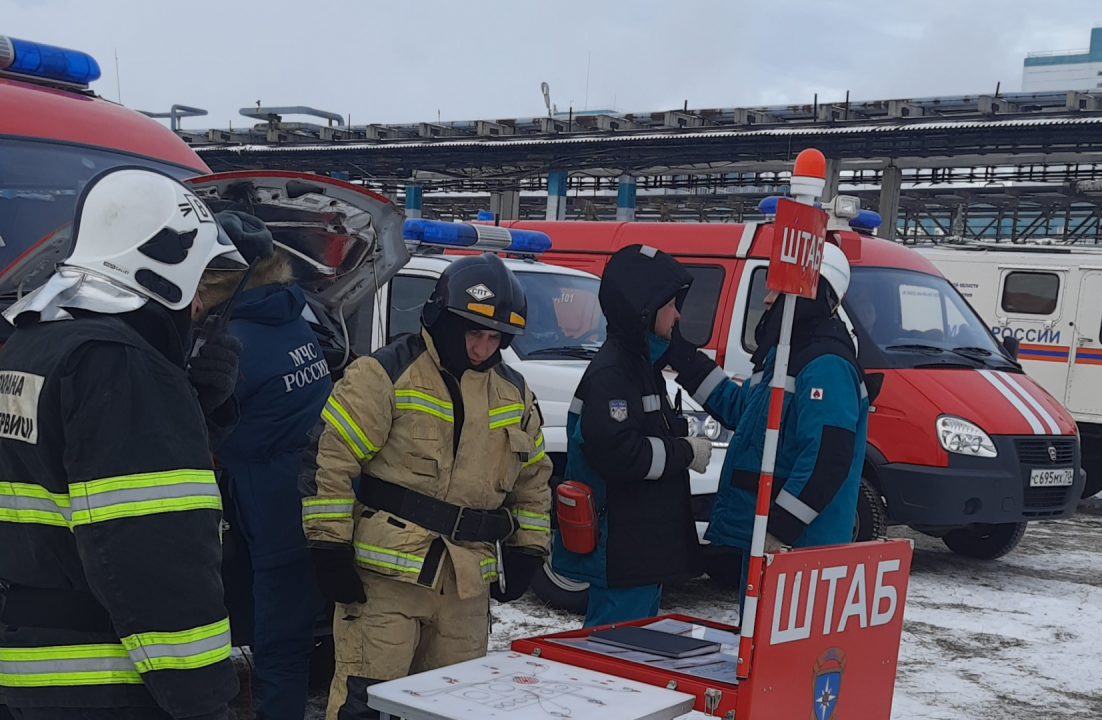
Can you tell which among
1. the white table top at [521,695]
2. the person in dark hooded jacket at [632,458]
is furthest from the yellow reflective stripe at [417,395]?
the white table top at [521,695]

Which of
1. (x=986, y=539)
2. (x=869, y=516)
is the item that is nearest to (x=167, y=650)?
(x=869, y=516)

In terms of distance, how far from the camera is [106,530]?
188 cm

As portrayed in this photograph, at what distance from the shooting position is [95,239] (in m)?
2.06

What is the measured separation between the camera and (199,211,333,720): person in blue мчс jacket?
4004 millimetres

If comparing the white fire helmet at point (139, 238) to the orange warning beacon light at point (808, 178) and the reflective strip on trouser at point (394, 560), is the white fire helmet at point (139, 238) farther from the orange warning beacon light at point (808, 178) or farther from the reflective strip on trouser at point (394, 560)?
the orange warning beacon light at point (808, 178)

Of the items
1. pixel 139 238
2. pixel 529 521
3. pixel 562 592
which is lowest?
pixel 562 592

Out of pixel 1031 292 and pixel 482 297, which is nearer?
pixel 482 297

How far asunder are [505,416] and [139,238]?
5.70ft

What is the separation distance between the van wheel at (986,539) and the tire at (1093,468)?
146 inches

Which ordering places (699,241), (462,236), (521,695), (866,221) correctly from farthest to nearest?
1. (866,221)
2. (699,241)
3. (462,236)
4. (521,695)

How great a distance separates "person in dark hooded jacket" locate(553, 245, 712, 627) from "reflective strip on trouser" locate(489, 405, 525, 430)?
1.44 ft

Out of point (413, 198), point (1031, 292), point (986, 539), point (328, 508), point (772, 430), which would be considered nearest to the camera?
point (772, 430)

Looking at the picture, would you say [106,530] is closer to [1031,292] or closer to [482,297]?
[482,297]

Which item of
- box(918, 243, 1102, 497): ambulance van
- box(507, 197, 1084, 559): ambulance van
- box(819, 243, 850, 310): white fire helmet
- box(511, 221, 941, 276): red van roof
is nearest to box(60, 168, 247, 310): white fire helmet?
box(819, 243, 850, 310): white fire helmet
